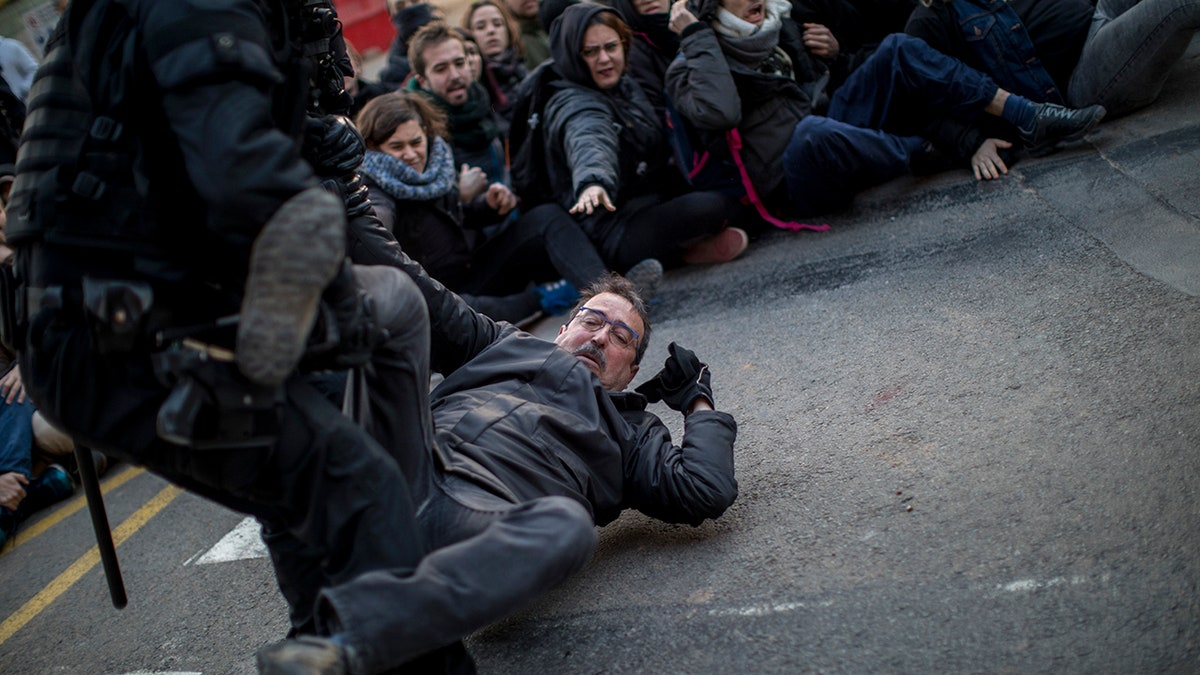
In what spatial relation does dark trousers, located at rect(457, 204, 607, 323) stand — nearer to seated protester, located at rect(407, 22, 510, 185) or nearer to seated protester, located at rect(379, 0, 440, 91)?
seated protester, located at rect(407, 22, 510, 185)

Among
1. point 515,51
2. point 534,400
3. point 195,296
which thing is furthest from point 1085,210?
point 515,51

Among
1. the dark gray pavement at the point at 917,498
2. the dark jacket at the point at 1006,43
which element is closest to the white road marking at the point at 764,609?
the dark gray pavement at the point at 917,498

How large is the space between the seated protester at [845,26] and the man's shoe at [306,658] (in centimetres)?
439

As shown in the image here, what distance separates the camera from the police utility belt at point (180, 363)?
66.4 inches

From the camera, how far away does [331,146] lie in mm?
2789

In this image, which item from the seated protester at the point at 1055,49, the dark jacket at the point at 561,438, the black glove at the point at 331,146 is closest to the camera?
the dark jacket at the point at 561,438

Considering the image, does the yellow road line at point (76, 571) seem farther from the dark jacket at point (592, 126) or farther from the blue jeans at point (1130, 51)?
the blue jeans at point (1130, 51)

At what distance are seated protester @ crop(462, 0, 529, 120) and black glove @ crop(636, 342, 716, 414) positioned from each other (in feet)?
11.9

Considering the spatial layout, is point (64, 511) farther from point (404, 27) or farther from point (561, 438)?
point (404, 27)

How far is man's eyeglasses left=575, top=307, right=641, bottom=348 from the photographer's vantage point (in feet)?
10.1

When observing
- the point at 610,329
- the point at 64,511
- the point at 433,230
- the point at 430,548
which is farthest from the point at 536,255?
the point at 430,548

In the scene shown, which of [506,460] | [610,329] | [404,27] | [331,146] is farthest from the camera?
[404,27]

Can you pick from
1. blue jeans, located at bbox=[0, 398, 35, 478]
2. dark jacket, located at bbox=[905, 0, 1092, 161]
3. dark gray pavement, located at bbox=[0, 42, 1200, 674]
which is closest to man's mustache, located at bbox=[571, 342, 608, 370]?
dark gray pavement, located at bbox=[0, 42, 1200, 674]

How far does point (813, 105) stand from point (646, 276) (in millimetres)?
1331
